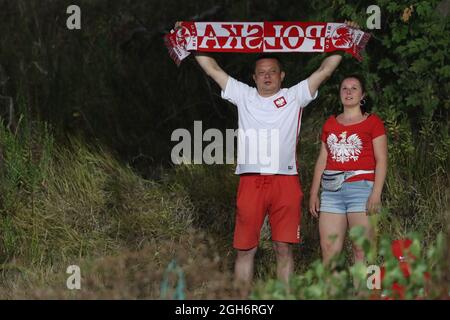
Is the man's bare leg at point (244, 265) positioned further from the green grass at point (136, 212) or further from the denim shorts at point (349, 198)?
the denim shorts at point (349, 198)

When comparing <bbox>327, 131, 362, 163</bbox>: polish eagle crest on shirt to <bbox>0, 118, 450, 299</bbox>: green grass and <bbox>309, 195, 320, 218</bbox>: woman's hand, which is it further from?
<bbox>0, 118, 450, 299</bbox>: green grass

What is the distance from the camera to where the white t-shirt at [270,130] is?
20.7ft

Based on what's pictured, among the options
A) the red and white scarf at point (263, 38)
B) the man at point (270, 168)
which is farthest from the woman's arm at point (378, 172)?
the red and white scarf at point (263, 38)

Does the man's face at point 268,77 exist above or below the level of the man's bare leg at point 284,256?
above

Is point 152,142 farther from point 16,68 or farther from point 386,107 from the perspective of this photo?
point 386,107

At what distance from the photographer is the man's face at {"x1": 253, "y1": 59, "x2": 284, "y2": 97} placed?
21.0 feet

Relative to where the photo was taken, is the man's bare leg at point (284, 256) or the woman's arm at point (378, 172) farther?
the man's bare leg at point (284, 256)

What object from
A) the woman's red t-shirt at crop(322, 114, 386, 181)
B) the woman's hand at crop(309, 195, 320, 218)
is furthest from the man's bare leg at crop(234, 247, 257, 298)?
the woman's red t-shirt at crop(322, 114, 386, 181)

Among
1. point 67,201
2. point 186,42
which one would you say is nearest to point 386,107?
A: point 186,42

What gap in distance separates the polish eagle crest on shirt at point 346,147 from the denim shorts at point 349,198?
0.16 metres

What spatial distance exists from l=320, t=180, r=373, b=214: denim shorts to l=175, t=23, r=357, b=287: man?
21cm

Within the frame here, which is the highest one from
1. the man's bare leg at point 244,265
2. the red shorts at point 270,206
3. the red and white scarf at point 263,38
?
the red and white scarf at point 263,38

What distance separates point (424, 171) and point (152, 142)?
272 cm

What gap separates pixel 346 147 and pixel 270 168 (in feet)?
1.64
